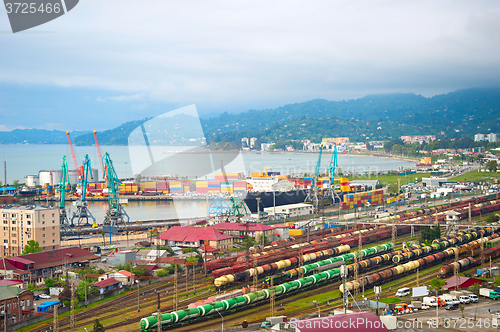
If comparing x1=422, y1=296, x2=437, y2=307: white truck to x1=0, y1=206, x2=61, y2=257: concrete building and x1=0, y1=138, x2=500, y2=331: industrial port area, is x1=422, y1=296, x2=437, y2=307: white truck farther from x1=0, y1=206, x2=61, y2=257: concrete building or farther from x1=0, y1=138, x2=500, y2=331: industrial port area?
x1=0, y1=206, x2=61, y2=257: concrete building

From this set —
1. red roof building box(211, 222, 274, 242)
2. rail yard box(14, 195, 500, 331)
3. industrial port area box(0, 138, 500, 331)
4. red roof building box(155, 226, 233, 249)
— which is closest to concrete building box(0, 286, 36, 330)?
industrial port area box(0, 138, 500, 331)

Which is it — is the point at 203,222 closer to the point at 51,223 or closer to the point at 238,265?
the point at 51,223

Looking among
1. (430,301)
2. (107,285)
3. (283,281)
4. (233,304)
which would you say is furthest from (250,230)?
(430,301)

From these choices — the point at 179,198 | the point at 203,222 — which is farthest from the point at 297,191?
the point at 179,198

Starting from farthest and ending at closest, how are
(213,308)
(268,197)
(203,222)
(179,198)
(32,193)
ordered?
(32,193)
(179,198)
(268,197)
(203,222)
(213,308)

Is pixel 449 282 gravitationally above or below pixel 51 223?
below

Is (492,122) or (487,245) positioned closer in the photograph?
(487,245)
